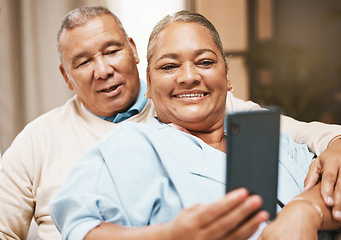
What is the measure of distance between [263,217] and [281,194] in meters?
0.35

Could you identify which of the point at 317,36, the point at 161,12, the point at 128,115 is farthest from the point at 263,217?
the point at 317,36

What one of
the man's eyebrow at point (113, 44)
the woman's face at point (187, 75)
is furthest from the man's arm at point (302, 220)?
the man's eyebrow at point (113, 44)

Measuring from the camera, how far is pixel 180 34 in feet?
3.40

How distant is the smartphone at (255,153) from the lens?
636 millimetres

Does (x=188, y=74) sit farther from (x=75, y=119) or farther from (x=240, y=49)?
(x=240, y=49)

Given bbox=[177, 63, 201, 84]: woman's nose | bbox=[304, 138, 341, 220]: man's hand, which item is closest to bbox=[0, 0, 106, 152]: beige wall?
Answer: bbox=[177, 63, 201, 84]: woman's nose

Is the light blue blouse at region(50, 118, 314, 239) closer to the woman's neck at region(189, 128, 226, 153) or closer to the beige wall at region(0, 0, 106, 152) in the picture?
the woman's neck at region(189, 128, 226, 153)

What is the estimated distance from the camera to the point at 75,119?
1.63 meters

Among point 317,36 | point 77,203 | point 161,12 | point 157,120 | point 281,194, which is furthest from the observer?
point 317,36

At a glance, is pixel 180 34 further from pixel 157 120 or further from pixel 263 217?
pixel 263 217

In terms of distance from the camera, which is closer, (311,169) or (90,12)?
(311,169)

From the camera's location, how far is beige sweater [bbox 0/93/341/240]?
1.46 meters

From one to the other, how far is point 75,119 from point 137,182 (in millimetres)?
804

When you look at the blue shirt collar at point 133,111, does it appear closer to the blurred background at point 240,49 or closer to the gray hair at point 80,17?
the gray hair at point 80,17
